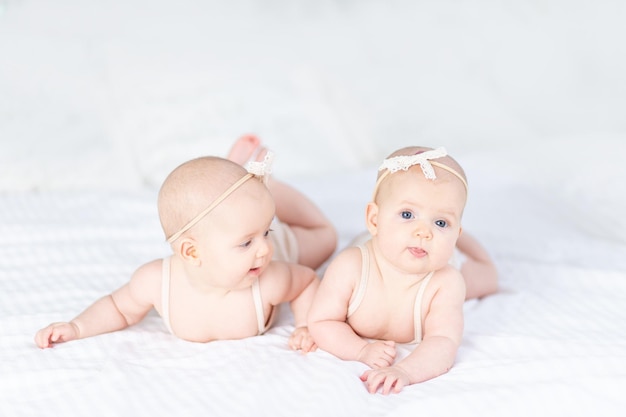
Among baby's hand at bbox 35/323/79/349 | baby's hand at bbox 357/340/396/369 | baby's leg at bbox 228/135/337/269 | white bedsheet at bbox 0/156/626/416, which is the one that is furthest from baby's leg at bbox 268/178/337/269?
baby's hand at bbox 35/323/79/349

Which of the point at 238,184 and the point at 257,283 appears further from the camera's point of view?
the point at 257,283

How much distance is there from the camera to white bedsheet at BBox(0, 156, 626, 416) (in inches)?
50.1

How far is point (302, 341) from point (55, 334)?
45 cm

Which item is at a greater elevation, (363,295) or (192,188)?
(192,188)

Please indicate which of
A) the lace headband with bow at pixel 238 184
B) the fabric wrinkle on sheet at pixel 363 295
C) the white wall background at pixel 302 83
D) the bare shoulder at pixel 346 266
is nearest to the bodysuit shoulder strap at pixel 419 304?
the fabric wrinkle on sheet at pixel 363 295

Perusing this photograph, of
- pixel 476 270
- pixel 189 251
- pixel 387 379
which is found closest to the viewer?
pixel 387 379

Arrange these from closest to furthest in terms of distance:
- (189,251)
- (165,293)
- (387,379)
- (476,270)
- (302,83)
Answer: (387,379) → (189,251) → (165,293) → (476,270) → (302,83)

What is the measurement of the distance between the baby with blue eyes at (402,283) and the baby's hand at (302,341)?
0.05 feet

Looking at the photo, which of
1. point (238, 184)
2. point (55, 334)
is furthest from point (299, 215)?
point (55, 334)

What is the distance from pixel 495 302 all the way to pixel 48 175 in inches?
51.1

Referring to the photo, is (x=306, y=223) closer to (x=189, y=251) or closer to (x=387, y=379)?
(x=189, y=251)

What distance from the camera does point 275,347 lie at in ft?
4.88

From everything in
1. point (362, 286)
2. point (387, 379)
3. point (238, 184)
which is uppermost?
point (238, 184)

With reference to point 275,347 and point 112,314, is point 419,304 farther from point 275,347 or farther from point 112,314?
point 112,314
